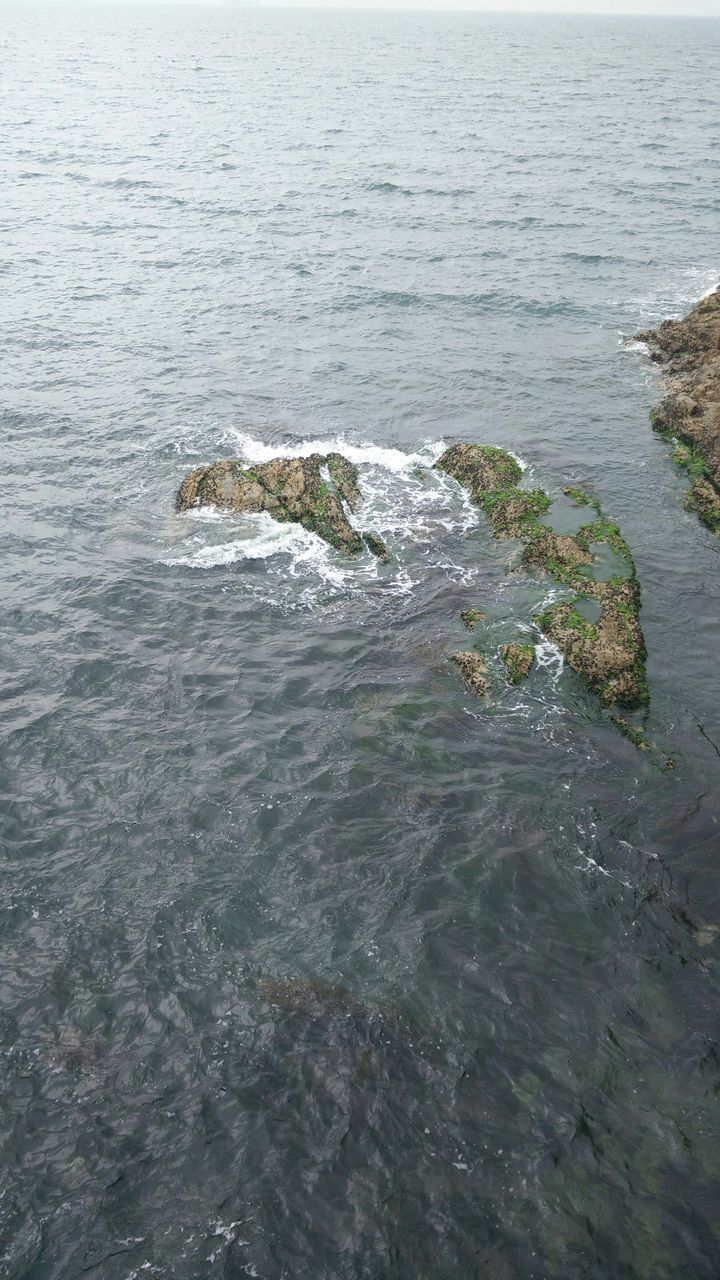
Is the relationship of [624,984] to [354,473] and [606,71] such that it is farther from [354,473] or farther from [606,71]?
[606,71]

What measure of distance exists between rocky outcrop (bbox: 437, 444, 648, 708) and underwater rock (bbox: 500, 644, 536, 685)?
25.4 inches

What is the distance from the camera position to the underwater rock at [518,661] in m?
17.6

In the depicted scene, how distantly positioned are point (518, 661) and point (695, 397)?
53.1ft

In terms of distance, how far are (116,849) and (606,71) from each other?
161949mm

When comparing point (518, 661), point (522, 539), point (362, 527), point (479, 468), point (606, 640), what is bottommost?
point (362, 527)

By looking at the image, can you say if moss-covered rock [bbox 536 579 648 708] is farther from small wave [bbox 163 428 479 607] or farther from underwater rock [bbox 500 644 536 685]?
small wave [bbox 163 428 479 607]

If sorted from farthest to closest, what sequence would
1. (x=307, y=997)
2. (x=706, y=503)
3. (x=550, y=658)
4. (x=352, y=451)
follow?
(x=352, y=451) < (x=706, y=503) < (x=550, y=658) < (x=307, y=997)

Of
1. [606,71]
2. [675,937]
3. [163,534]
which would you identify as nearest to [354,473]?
[163,534]

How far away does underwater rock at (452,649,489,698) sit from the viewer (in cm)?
1731

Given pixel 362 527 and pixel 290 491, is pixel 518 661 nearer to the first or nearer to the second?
pixel 362 527

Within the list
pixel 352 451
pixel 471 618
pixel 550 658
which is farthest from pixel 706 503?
pixel 352 451

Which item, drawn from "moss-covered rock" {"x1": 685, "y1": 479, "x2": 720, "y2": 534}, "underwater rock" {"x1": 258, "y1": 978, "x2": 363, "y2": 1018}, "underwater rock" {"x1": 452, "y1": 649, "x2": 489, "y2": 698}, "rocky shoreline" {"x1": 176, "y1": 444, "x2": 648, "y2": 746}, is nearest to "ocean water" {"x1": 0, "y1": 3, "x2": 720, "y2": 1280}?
"underwater rock" {"x1": 258, "y1": 978, "x2": 363, "y2": 1018}

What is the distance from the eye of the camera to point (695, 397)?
90.6 feet

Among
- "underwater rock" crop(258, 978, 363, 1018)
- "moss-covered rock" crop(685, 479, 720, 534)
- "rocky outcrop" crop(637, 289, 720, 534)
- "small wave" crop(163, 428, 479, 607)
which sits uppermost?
"rocky outcrop" crop(637, 289, 720, 534)
